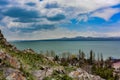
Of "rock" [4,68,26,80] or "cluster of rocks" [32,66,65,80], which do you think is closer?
"rock" [4,68,26,80]

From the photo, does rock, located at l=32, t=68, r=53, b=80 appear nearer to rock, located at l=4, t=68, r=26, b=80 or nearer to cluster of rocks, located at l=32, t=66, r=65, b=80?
cluster of rocks, located at l=32, t=66, r=65, b=80

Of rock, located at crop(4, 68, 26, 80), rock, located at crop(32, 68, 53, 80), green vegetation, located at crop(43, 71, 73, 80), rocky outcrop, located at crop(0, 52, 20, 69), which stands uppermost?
rocky outcrop, located at crop(0, 52, 20, 69)

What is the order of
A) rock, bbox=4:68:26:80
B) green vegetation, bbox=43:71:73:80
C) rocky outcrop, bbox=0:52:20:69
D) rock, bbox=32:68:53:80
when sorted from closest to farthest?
rock, bbox=4:68:26:80
rocky outcrop, bbox=0:52:20:69
green vegetation, bbox=43:71:73:80
rock, bbox=32:68:53:80

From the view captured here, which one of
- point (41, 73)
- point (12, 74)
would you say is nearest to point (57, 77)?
point (41, 73)

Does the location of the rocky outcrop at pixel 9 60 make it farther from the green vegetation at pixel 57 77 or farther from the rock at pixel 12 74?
the green vegetation at pixel 57 77

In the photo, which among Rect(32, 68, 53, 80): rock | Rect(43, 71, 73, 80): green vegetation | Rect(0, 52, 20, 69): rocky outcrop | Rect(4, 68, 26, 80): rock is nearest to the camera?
Rect(4, 68, 26, 80): rock

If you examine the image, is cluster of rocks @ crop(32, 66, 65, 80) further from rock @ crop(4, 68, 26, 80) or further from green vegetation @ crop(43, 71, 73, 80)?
rock @ crop(4, 68, 26, 80)

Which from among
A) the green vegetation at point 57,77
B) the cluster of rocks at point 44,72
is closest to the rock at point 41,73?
the cluster of rocks at point 44,72

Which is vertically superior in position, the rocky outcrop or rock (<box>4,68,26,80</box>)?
the rocky outcrop

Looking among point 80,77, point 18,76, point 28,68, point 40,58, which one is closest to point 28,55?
point 40,58

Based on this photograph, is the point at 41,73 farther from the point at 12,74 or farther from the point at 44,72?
the point at 12,74

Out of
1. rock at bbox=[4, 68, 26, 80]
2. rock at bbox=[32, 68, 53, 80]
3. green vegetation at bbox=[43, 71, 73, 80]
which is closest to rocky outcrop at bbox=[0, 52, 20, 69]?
rock at bbox=[4, 68, 26, 80]

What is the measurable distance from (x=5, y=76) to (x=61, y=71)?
9.91 meters

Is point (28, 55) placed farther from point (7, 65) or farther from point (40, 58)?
point (7, 65)
